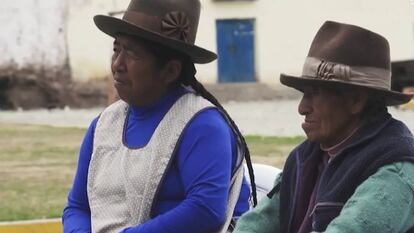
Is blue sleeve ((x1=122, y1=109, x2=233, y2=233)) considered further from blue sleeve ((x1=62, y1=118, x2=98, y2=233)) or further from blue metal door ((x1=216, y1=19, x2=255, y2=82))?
blue metal door ((x1=216, y1=19, x2=255, y2=82))

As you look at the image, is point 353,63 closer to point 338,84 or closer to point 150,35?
point 338,84

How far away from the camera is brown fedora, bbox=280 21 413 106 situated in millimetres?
2604

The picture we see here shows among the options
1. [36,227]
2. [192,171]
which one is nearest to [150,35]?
[192,171]

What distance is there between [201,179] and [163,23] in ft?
1.88

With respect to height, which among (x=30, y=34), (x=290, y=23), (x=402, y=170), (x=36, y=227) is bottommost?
(x=290, y=23)

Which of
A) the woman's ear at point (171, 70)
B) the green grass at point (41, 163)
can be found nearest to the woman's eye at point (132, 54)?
the woman's ear at point (171, 70)

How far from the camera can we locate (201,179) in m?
3.14

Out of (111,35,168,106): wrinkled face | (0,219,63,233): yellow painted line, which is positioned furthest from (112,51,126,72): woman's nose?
(0,219,63,233): yellow painted line

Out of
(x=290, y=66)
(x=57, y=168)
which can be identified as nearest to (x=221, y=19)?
(x=290, y=66)

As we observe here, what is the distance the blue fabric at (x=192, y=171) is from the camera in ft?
10.2

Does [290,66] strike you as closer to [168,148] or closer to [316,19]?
[316,19]

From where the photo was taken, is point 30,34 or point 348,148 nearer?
point 348,148

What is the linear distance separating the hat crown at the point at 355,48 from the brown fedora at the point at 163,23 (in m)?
0.69

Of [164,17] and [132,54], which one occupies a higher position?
[164,17]
